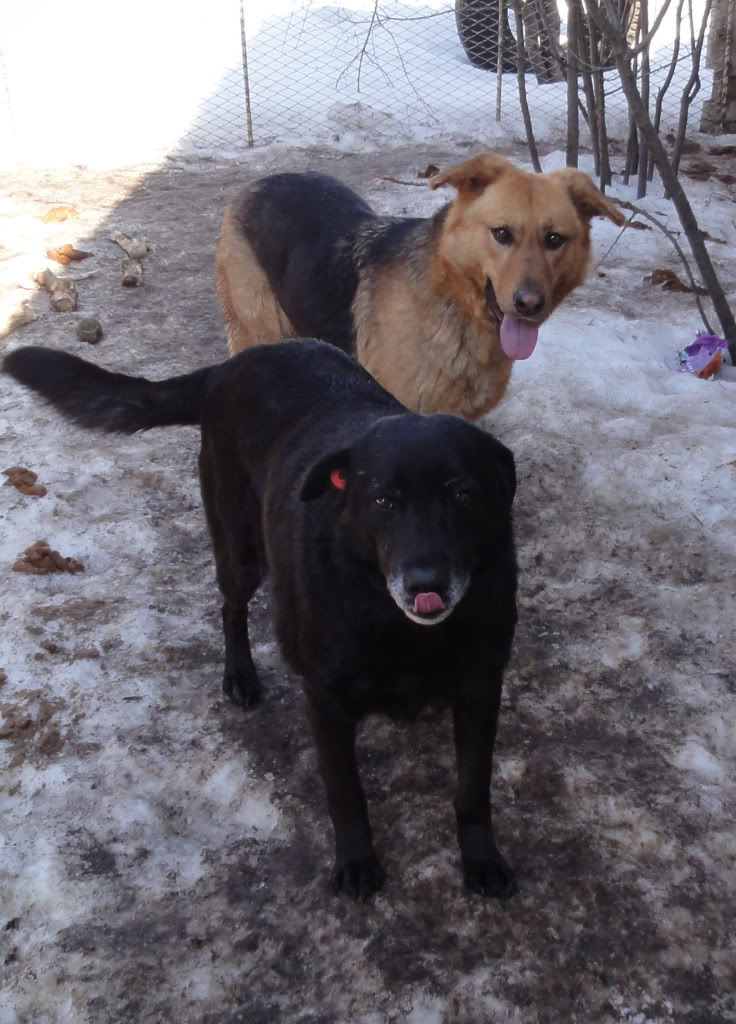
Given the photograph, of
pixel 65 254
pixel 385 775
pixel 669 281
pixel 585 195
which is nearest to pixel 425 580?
Result: pixel 385 775

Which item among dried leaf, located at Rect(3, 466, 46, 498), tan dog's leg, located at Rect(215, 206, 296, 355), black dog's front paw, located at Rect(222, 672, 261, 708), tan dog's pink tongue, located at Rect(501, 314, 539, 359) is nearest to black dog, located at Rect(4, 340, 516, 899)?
black dog's front paw, located at Rect(222, 672, 261, 708)

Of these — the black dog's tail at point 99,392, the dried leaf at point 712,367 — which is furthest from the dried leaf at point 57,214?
the dried leaf at point 712,367

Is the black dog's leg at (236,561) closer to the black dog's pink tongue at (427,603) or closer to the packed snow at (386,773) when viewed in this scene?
the packed snow at (386,773)

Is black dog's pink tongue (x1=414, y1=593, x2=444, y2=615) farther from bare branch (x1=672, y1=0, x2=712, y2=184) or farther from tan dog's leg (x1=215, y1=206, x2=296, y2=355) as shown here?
bare branch (x1=672, y1=0, x2=712, y2=184)

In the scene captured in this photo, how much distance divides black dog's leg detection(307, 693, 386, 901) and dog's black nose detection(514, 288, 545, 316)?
2.00m

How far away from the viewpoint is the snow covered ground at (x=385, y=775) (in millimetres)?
2182

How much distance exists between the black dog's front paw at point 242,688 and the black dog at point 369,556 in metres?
0.44

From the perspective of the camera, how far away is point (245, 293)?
4.92 metres

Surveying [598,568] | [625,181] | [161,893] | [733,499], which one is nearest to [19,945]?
[161,893]

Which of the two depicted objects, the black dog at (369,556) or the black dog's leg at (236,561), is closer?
the black dog at (369,556)

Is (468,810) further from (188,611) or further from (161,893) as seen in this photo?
(188,611)

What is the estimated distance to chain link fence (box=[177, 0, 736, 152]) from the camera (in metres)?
9.27

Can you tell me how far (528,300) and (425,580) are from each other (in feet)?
6.67

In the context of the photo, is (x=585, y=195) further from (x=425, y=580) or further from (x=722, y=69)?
(x=722, y=69)
